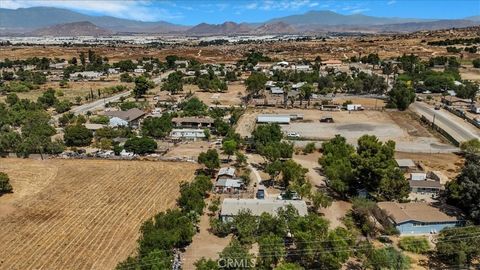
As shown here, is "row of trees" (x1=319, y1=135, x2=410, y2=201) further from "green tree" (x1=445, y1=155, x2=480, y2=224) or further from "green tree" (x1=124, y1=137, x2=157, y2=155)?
"green tree" (x1=124, y1=137, x2=157, y2=155)

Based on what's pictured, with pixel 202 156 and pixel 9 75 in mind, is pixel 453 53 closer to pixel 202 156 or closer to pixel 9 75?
pixel 202 156

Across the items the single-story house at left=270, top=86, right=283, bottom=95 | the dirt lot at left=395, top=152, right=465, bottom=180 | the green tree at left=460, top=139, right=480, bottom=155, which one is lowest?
the dirt lot at left=395, top=152, right=465, bottom=180

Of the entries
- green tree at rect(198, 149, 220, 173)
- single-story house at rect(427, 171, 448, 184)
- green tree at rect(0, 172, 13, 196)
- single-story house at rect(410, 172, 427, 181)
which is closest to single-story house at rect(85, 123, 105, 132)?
green tree at rect(0, 172, 13, 196)

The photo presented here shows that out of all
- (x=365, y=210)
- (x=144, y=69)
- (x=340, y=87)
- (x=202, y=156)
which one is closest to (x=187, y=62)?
(x=144, y=69)

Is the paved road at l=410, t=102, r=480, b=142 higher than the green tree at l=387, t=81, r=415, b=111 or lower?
lower

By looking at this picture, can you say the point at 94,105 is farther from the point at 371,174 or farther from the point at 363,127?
the point at 371,174
